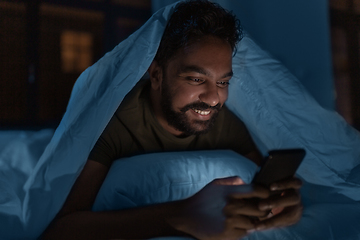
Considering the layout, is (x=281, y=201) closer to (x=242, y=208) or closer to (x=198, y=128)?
(x=242, y=208)

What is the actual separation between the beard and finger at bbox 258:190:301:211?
0.40 m

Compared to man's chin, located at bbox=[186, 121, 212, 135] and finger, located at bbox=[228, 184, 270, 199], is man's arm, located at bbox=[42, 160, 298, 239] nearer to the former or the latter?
finger, located at bbox=[228, 184, 270, 199]

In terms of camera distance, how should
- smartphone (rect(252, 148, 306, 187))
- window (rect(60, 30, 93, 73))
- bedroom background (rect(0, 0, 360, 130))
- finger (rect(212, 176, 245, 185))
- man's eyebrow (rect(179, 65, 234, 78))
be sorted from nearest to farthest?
1. smartphone (rect(252, 148, 306, 187))
2. finger (rect(212, 176, 245, 185))
3. man's eyebrow (rect(179, 65, 234, 78))
4. bedroom background (rect(0, 0, 360, 130))
5. window (rect(60, 30, 93, 73))

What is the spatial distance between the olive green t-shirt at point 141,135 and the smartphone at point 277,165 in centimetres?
46

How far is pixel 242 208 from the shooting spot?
554 millimetres

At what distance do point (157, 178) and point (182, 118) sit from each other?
0.28 meters

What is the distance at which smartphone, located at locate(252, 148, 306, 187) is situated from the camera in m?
0.52

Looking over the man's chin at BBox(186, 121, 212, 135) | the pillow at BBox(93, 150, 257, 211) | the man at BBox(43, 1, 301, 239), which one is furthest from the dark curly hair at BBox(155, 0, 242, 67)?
the pillow at BBox(93, 150, 257, 211)

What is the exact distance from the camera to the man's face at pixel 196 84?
883mm

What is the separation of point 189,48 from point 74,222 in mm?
633

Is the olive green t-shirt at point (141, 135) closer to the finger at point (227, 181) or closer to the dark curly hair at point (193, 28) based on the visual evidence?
the dark curly hair at point (193, 28)

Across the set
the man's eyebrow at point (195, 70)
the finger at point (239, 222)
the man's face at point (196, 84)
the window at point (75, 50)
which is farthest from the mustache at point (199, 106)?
the window at point (75, 50)

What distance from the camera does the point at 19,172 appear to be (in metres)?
0.76

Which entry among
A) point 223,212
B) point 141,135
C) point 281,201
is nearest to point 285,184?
point 281,201
